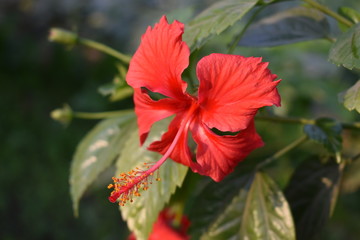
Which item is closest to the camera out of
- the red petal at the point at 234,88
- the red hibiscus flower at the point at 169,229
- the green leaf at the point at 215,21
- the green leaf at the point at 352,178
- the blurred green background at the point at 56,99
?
the red petal at the point at 234,88

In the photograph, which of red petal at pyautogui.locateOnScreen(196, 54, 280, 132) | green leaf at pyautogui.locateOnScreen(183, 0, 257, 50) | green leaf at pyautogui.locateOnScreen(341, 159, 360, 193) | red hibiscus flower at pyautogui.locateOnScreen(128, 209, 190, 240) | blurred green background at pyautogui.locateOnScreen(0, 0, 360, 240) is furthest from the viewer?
blurred green background at pyautogui.locateOnScreen(0, 0, 360, 240)

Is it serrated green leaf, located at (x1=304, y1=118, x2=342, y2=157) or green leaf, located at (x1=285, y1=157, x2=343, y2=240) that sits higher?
serrated green leaf, located at (x1=304, y1=118, x2=342, y2=157)

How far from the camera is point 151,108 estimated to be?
728 mm

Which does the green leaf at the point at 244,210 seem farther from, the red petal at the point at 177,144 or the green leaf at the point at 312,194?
the red petal at the point at 177,144

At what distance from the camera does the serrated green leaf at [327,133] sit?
76cm

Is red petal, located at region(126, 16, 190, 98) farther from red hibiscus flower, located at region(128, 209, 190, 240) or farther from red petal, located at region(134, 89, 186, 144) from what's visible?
red hibiscus flower, located at region(128, 209, 190, 240)

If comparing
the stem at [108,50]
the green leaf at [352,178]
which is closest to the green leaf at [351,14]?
the stem at [108,50]

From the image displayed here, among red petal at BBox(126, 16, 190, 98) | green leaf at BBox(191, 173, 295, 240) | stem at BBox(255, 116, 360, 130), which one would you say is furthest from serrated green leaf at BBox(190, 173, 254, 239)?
red petal at BBox(126, 16, 190, 98)

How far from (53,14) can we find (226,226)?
353 centimetres

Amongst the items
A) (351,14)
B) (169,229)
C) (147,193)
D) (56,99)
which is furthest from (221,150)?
(56,99)

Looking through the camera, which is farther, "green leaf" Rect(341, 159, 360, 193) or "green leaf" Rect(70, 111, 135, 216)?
"green leaf" Rect(341, 159, 360, 193)

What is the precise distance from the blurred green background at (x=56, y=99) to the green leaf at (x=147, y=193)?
1435 mm

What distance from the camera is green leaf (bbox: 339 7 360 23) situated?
0.78 meters

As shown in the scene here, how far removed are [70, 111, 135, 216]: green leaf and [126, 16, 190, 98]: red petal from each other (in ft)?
0.83
